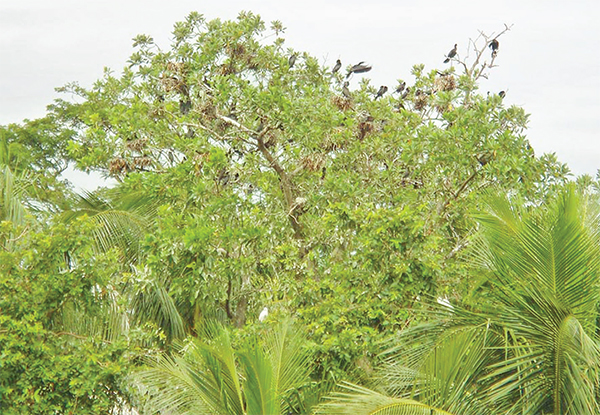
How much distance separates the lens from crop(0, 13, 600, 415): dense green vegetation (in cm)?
662

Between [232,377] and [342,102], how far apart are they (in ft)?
22.2

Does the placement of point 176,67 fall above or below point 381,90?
above

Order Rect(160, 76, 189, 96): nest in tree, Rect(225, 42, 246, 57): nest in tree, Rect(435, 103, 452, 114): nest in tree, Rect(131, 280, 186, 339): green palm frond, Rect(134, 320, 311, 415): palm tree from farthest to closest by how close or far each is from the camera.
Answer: Rect(225, 42, 246, 57): nest in tree
Rect(160, 76, 189, 96): nest in tree
Rect(435, 103, 452, 114): nest in tree
Rect(131, 280, 186, 339): green palm frond
Rect(134, 320, 311, 415): palm tree

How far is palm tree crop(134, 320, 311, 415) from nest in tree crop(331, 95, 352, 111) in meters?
5.78

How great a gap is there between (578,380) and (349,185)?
5.76m

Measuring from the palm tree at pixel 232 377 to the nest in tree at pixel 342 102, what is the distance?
5.78m

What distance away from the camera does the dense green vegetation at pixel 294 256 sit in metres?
6.62

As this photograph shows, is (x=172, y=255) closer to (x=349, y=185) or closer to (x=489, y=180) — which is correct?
(x=349, y=185)

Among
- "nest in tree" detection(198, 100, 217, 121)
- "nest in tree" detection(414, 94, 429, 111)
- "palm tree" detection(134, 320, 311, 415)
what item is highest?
"nest in tree" detection(198, 100, 217, 121)

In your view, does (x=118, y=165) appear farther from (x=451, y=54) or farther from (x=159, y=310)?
(x=451, y=54)

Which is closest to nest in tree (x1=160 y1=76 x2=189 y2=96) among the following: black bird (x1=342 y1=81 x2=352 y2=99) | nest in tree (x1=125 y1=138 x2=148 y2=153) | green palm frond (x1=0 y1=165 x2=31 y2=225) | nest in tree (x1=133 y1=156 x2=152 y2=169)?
nest in tree (x1=125 y1=138 x2=148 y2=153)

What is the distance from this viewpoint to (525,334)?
6.68 meters

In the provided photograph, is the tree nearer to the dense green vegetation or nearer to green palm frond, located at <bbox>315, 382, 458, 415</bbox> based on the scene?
the dense green vegetation

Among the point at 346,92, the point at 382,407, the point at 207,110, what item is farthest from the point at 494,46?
the point at 382,407
